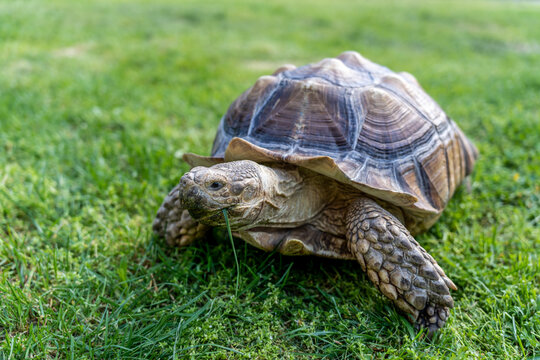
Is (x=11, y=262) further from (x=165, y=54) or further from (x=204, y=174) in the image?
(x=165, y=54)

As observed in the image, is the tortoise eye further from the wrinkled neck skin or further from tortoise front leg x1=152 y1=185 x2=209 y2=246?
tortoise front leg x1=152 y1=185 x2=209 y2=246

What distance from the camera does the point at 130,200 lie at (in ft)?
9.71

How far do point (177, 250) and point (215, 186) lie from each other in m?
0.79

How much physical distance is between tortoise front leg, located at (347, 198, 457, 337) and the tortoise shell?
261 millimetres

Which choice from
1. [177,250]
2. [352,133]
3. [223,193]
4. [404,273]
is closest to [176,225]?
[177,250]

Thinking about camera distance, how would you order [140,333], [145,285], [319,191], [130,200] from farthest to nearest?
[130,200] → [319,191] → [145,285] → [140,333]

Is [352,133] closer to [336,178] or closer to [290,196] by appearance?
[336,178]

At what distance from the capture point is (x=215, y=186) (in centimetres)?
190

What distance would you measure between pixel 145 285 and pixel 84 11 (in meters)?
9.64

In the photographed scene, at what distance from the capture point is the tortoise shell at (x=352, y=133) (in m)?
2.19

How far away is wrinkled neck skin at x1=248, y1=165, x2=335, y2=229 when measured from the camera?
2.12 meters

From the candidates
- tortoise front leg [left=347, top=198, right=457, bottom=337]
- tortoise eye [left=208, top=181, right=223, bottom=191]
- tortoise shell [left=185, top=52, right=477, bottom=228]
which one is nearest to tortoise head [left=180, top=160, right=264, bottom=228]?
tortoise eye [left=208, top=181, right=223, bottom=191]

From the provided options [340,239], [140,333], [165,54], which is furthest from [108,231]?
[165,54]

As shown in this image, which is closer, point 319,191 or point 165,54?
point 319,191
